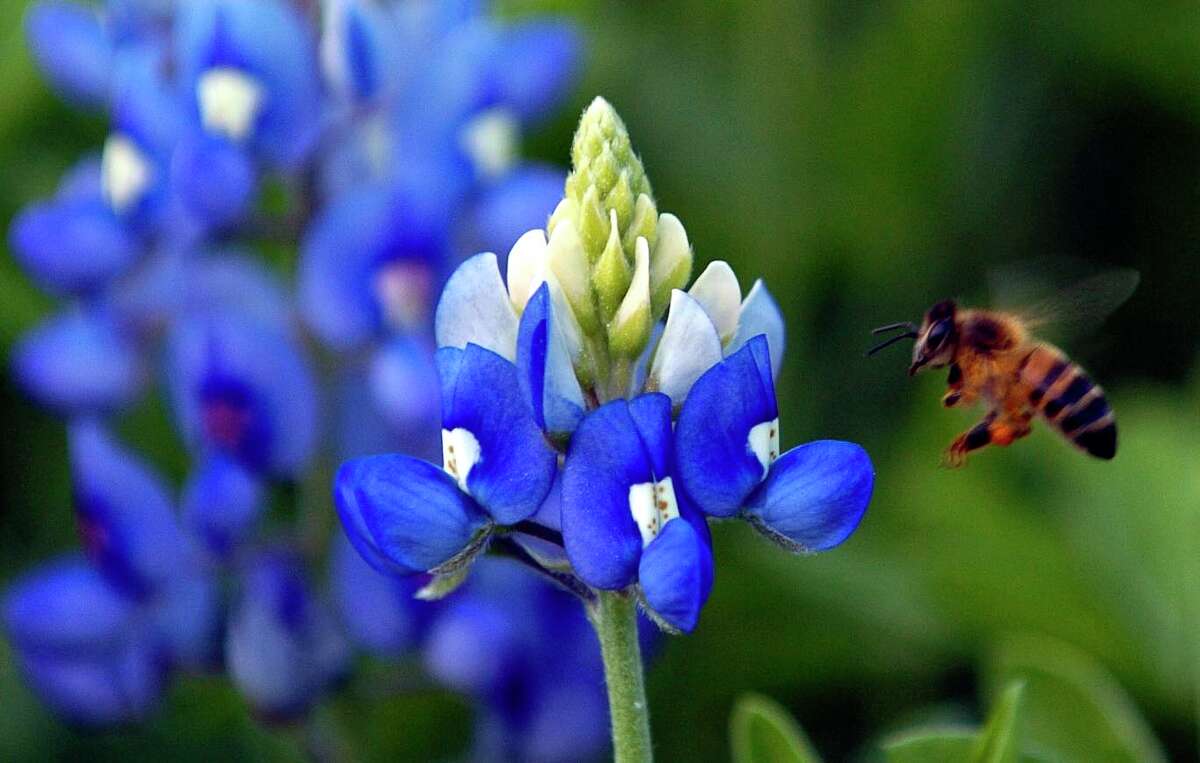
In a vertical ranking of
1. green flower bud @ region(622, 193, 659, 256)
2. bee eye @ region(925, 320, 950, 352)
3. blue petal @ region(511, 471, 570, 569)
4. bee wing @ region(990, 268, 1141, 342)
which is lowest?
bee wing @ region(990, 268, 1141, 342)

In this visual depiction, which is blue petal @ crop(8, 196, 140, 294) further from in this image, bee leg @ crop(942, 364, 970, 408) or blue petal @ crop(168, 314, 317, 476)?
bee leg @ crop(942, 364, 970, 408)

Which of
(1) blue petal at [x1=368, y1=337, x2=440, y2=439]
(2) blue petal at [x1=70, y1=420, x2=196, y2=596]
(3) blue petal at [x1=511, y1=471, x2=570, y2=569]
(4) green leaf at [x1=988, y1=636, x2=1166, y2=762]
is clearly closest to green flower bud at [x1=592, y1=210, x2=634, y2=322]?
(3) blue petal at [x1=511, y1=471, x2=570, y2=569]

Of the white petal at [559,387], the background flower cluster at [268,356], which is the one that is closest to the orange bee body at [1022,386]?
the white petal at [559,387]

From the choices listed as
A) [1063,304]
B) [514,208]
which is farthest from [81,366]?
[1063,304]

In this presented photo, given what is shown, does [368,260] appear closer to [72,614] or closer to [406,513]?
[72,614]

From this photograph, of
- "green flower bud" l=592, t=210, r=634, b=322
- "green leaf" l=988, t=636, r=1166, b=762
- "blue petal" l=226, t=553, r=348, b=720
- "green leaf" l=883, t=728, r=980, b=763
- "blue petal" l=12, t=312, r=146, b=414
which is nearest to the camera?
"green flower bud" l=592, t=210, r=634, b=322

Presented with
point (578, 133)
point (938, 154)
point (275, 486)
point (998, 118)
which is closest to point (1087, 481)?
point (938, 154)
